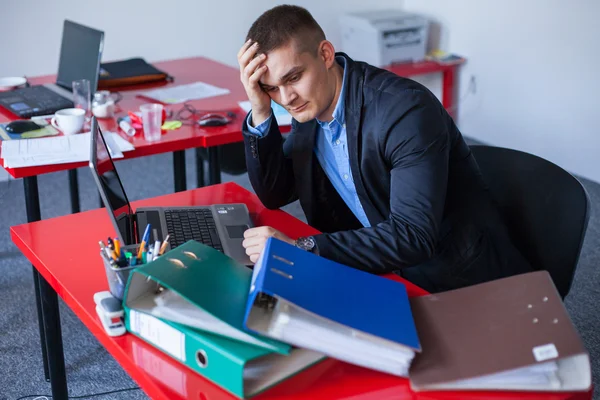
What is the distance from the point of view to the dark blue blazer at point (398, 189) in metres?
1.55

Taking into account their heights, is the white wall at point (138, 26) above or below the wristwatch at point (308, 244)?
above

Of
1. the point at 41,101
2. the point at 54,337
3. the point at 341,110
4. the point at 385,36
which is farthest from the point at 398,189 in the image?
the point at 385,36

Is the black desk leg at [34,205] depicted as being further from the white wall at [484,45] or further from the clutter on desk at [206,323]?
the white wall at [484,45]

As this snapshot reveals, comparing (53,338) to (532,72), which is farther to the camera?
(532,72)

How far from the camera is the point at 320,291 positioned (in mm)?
1184

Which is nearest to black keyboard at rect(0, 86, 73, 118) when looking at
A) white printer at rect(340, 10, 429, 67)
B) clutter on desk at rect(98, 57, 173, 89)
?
clutter on desk at rect(98, 57, 173, 89)

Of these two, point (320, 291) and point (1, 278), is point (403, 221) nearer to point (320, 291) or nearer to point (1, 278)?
point (320, 291)

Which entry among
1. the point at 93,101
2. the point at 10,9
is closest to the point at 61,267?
the point at 93,101

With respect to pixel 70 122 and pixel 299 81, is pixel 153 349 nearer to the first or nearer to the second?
pixel 299 81

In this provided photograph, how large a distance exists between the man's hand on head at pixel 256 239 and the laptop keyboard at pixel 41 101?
1.36 m

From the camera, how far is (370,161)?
1.74m

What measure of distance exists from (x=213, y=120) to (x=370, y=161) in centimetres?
89

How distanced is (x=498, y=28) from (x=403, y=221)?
3046 mm

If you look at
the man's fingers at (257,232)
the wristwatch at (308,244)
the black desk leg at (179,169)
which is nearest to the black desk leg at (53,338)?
the man's fingers at (257,232)
